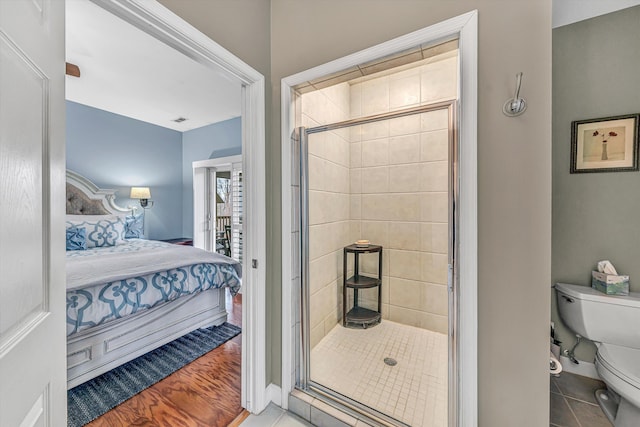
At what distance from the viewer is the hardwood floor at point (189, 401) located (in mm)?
1480

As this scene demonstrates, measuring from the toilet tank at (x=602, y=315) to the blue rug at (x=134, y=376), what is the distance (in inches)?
102

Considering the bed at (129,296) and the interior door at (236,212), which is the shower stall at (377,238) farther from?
the interior door at (236,212)

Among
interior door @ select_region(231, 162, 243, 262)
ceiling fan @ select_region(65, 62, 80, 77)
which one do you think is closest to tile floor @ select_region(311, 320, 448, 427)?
interior door @ select_region(231, 162, 243, 262)

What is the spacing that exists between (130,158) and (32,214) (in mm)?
4307

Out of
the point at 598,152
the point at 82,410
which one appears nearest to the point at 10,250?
the point at 82,410

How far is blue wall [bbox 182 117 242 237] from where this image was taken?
4.11m

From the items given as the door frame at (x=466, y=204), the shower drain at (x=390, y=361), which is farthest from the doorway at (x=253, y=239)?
the shower drain at (x=390, y=361)

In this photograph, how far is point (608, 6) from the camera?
1.59 metres

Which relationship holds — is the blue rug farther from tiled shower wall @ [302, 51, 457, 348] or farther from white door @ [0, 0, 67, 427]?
white door @ [0, 0, 67, 427]

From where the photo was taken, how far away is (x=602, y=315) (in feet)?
4.98

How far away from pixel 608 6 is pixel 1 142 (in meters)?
2.83

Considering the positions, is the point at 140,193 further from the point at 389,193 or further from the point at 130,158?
the point at 389,193

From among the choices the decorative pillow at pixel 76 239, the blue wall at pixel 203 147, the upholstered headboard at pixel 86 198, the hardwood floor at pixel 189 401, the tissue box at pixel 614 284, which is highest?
the blue wall at pixel 203 147

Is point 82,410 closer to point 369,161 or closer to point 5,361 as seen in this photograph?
point 5,361
